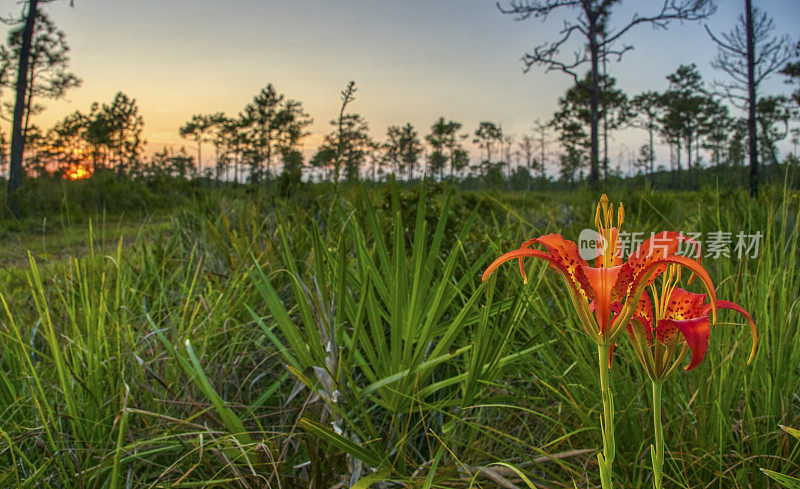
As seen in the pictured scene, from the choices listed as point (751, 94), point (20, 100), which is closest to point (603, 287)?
point (751, 94)

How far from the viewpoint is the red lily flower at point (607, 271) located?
0.45 meters

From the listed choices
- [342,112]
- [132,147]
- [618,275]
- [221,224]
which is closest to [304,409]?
[342,112]

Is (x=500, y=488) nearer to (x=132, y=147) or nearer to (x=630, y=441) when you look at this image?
(x=630, y=441)

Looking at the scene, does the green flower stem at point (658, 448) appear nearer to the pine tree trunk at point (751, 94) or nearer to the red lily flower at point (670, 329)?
the red lily flower at point (670, 329)

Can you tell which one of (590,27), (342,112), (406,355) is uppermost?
(590,27)

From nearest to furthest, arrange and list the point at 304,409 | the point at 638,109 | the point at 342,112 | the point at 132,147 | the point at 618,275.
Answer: the point at 618,275, the point at 342,112, the point at 304,409, the point at 638,109, the point at 132,147

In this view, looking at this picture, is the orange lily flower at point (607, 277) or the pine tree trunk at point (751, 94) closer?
the orange lily flower at point (607, 277)

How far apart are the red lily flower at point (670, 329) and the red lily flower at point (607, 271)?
26 millimetres

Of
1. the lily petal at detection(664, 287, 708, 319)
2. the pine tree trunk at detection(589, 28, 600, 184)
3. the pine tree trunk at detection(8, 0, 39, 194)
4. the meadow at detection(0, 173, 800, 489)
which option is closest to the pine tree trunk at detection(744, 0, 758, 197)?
the pine tree trunk at detection(589, 28, 600, 184)

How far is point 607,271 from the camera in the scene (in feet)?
1.51

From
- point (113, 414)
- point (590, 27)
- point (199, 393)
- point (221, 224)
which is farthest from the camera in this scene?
point (590, 27)

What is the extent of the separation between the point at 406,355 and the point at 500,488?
364 mm

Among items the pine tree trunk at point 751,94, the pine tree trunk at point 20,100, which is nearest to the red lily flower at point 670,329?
the pine tree trunk at point 751,94

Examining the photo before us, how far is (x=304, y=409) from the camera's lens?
1.17 meters
